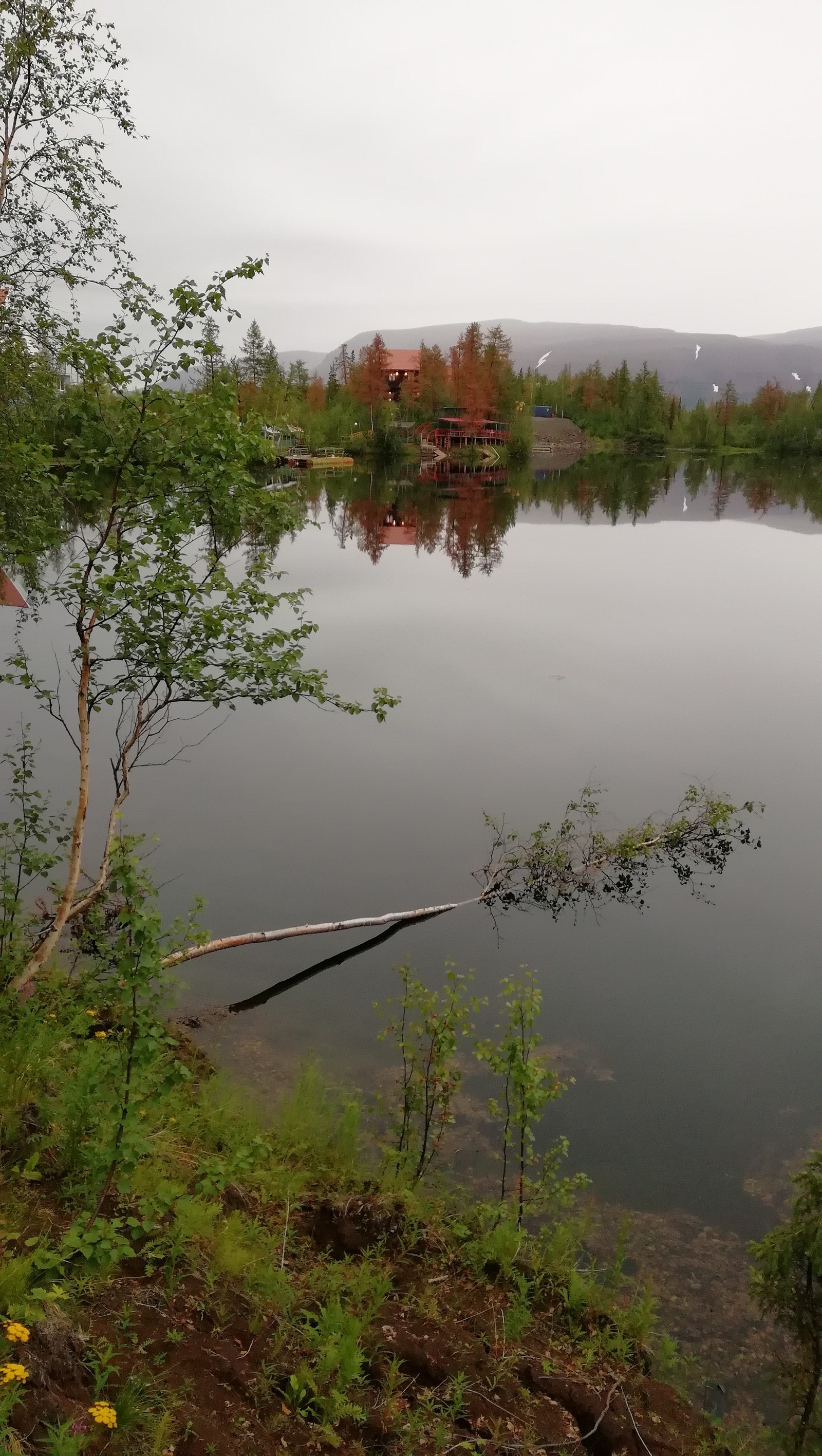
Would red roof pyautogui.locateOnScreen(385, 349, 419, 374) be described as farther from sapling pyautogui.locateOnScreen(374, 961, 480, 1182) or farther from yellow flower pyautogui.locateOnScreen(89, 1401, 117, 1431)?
yellow flower pyautogui.locateOnScreen(89, 1401, 117, 1431)

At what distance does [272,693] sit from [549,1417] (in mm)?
7121

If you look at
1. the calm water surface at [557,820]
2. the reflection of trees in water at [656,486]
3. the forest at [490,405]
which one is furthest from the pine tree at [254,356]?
the calm water surface at [557,820]

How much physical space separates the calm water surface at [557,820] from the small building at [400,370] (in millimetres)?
119324

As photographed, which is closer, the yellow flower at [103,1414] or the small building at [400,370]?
the yellow flower at [103,1414]

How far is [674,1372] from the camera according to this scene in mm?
7301

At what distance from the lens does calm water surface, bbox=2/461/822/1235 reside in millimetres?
11242

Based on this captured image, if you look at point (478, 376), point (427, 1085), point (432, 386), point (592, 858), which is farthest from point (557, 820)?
point (432, 386)

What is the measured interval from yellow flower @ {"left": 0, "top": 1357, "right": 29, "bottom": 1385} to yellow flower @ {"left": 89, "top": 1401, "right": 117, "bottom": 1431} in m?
0.45

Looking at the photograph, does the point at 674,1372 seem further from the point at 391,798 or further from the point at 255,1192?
the point at 391,798

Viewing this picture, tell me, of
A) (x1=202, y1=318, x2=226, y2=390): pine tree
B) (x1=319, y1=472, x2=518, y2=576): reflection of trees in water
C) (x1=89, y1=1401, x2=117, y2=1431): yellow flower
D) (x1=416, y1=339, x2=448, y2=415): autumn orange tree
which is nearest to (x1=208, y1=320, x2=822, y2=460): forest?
(x1=416, y1=339, x2=448, y2=415): autumn orange tree

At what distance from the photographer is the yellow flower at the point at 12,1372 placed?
13.4 feet

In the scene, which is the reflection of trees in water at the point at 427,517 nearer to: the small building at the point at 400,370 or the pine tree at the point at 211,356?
the pine tree at the point at 211,356

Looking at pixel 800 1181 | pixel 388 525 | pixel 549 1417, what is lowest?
pixel 549 1417

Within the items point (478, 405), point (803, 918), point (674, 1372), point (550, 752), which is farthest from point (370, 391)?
point (674, 1372)
